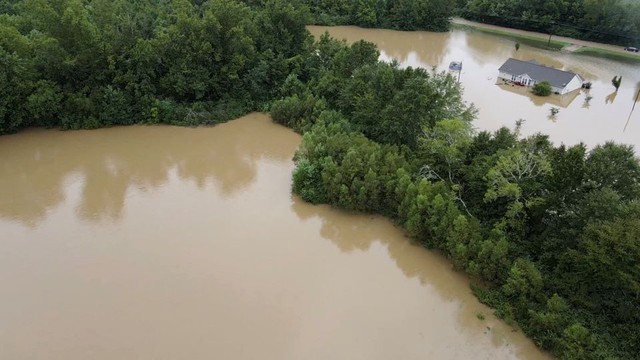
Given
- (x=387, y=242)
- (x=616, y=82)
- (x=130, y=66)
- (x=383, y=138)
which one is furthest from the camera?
(x=616, y=82)

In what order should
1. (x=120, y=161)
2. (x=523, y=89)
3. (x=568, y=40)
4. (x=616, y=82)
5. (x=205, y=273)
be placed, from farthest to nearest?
(x=568, y=40), (x=616, y=82), (x=523, y=89), (x=120, y=161), (x=205, y=273)

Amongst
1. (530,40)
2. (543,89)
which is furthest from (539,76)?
(530,40)

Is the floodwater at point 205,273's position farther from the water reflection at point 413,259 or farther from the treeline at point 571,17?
the treeline at point 571,17

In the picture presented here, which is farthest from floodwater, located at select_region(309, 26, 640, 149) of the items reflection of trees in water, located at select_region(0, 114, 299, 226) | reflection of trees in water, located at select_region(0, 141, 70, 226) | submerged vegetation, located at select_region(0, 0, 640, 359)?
reflection of trees in water, located at select_region(0, 141, 70, 226)

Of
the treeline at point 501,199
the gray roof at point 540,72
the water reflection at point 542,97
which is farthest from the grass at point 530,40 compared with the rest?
the treeline at point 501,199

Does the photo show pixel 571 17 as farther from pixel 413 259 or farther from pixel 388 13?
pixel 413 259

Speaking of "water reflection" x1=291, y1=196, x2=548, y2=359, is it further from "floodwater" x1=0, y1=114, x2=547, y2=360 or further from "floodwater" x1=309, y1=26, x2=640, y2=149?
"floodwater" x1=309, y1=26, x2=640, y2=149
